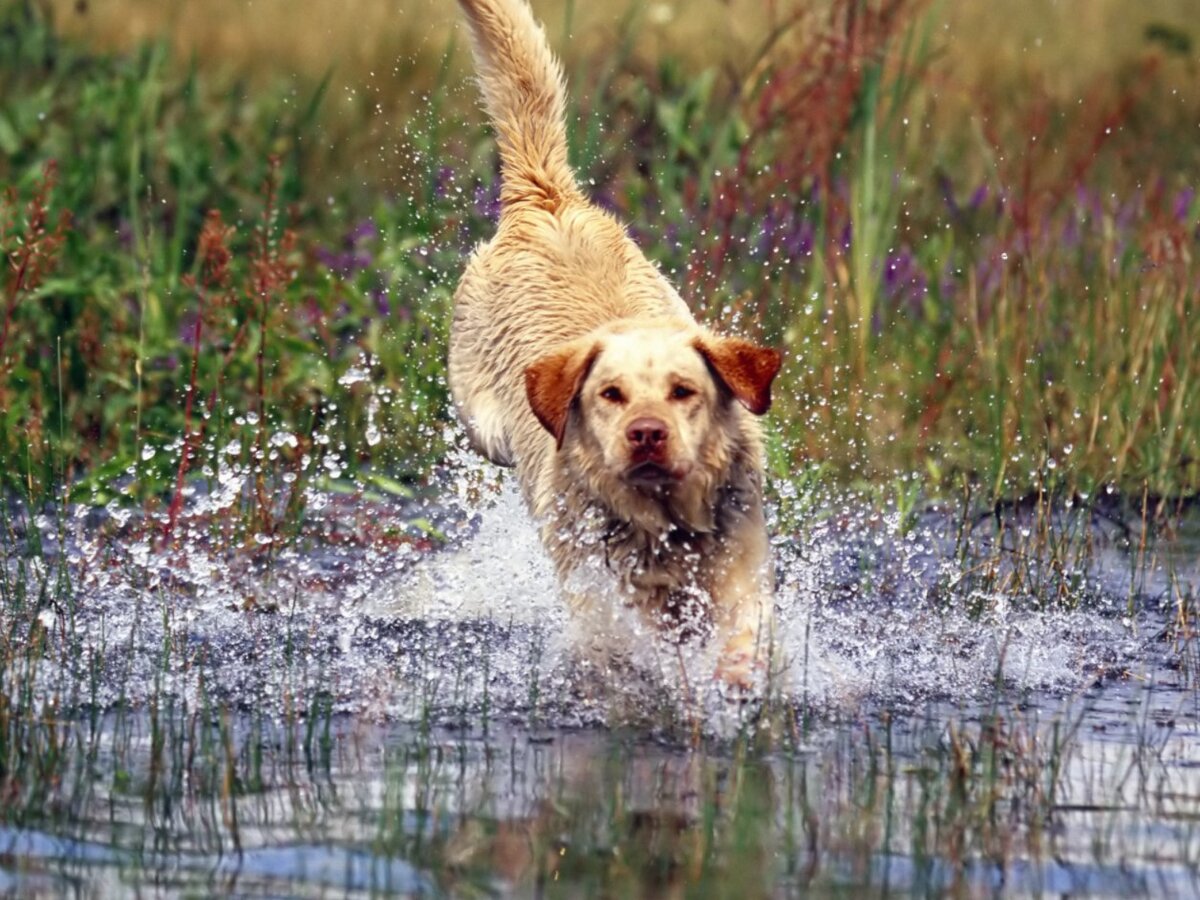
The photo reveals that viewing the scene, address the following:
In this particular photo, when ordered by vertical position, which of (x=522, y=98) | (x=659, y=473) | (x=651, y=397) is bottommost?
(x=659, y=473)

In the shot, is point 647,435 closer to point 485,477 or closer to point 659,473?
point 659,473

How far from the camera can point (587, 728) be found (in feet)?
15.9

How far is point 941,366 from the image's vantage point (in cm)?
846

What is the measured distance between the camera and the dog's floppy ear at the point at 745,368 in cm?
552

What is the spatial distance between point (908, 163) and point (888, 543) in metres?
3.19

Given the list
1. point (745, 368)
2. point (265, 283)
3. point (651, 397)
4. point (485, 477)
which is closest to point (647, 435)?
point (651, 397)

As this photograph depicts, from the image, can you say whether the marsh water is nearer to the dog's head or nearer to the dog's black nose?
the dog's head

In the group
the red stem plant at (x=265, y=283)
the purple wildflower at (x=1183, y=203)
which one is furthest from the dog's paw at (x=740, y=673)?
the purple wildflower at (x=1183, y=203)

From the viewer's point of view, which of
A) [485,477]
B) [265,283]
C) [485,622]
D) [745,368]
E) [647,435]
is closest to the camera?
[647,435]

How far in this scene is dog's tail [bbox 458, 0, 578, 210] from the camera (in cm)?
700

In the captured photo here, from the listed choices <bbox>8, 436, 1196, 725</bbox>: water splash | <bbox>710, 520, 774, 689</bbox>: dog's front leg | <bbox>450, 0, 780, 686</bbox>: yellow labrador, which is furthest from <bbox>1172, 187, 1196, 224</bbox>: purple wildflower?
<bbox>710, 520, 774, 689</bbox>: dog's front leg

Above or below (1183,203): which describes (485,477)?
below

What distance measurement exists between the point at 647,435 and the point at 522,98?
234cm

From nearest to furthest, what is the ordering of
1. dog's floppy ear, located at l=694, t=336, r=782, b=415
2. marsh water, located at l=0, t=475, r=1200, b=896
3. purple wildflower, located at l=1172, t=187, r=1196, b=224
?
marsh water, located at l=0, t=475, r=1200, b=896, dog's floppy ear, located at l=694, t=336, r=782, b=415, purple wildflower, located at l=1172, t=187, r=1196, b=224
